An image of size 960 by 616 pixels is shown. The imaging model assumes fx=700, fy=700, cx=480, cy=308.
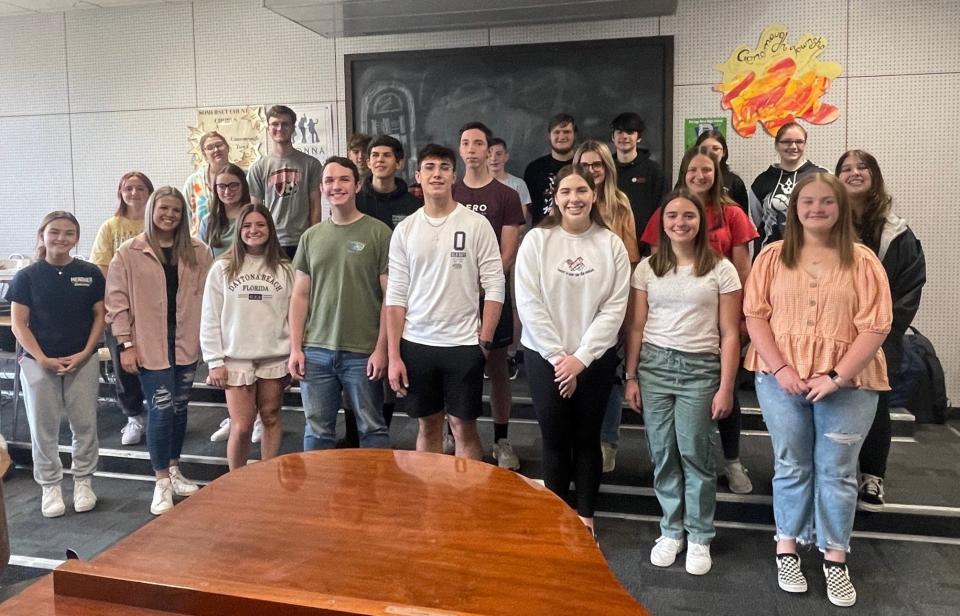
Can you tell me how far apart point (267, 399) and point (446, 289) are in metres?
0.99

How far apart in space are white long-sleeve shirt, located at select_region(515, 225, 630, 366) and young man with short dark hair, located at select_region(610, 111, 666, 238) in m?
1.02

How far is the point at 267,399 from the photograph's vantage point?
310 cm

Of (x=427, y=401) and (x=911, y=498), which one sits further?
(x=911, y=498)

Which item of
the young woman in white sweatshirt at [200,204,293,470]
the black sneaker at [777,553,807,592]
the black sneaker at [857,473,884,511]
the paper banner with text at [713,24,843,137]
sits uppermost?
the paper banner with text at [713,24,843,137]

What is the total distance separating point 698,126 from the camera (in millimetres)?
4703

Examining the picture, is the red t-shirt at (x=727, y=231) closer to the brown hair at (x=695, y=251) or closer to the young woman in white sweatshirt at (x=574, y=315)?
the brown hair at (x=695, y=251)

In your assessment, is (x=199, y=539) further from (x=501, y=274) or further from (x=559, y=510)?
(x=501, y=274)

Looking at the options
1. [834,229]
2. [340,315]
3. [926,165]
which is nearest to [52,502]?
[340,315]

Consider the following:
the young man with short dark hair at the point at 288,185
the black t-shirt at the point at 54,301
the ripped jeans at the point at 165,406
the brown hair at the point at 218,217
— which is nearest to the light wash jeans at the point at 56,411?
the black t-shirt at the point at 54,301

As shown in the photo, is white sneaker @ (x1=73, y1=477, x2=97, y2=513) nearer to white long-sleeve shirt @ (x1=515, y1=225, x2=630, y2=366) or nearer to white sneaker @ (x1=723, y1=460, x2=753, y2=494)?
white long-sleeve shirt @ (x1=515, y1=225, x2=630, y2=366)

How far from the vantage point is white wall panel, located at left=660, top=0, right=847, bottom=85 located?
14.7 ft

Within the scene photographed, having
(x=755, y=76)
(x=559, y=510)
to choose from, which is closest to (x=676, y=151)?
(x=755, y=76)

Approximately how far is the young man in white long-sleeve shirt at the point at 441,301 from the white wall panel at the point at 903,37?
3.17 m

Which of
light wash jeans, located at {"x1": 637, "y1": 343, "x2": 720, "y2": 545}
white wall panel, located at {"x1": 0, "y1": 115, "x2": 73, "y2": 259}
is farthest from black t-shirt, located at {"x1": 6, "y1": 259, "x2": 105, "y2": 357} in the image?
white wall panel, located at {"x1": 0, "y1": 115, "x2": 73, "y2": 259}
